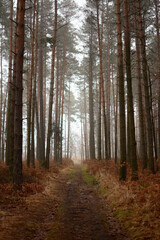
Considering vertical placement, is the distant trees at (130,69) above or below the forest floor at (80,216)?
above

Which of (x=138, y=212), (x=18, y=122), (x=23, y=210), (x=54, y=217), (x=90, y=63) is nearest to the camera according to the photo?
(x=138, y=212)

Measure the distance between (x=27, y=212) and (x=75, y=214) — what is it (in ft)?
4.43

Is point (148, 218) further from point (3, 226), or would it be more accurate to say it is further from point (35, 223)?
point (3, 226)

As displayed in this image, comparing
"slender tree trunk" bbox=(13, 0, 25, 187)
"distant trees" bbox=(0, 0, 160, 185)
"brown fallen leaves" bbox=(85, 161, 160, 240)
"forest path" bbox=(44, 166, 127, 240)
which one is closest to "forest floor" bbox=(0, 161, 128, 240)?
"forest path" bbox=(44, 166, 127, 240)

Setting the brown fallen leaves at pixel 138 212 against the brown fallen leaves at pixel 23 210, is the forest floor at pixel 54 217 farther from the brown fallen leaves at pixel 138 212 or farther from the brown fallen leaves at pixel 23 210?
the brown fallen leaves at pixel 138 212

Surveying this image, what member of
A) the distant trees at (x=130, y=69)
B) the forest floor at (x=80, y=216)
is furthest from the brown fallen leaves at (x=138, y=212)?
the distant trees at (x=130, y=69)

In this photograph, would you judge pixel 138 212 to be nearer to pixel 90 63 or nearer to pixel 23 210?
pixel 23 210

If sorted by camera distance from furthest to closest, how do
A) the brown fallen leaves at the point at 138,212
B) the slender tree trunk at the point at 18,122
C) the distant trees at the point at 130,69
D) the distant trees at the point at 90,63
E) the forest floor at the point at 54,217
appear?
the distant trees at the point at 130,69 < the distant trees at the point at 90,63 < the slender tree trunk at the point at 18,122 < the forest floor at the point at 54,217 < the brown fallen leaves at the point at 138,212

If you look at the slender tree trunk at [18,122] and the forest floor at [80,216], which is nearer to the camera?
the forest floor at [80,216]

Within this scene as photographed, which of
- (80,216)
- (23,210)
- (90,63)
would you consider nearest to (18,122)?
(23,210)

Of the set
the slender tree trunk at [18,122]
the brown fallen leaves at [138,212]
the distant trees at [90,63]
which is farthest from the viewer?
the distant trees at [90,63]

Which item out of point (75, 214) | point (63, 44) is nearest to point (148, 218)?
point (75, 214)

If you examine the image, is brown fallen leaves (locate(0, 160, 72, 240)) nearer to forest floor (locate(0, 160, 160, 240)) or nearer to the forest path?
forest floor (locate(0, 160, 160, 240))

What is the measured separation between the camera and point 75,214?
5777 mm
